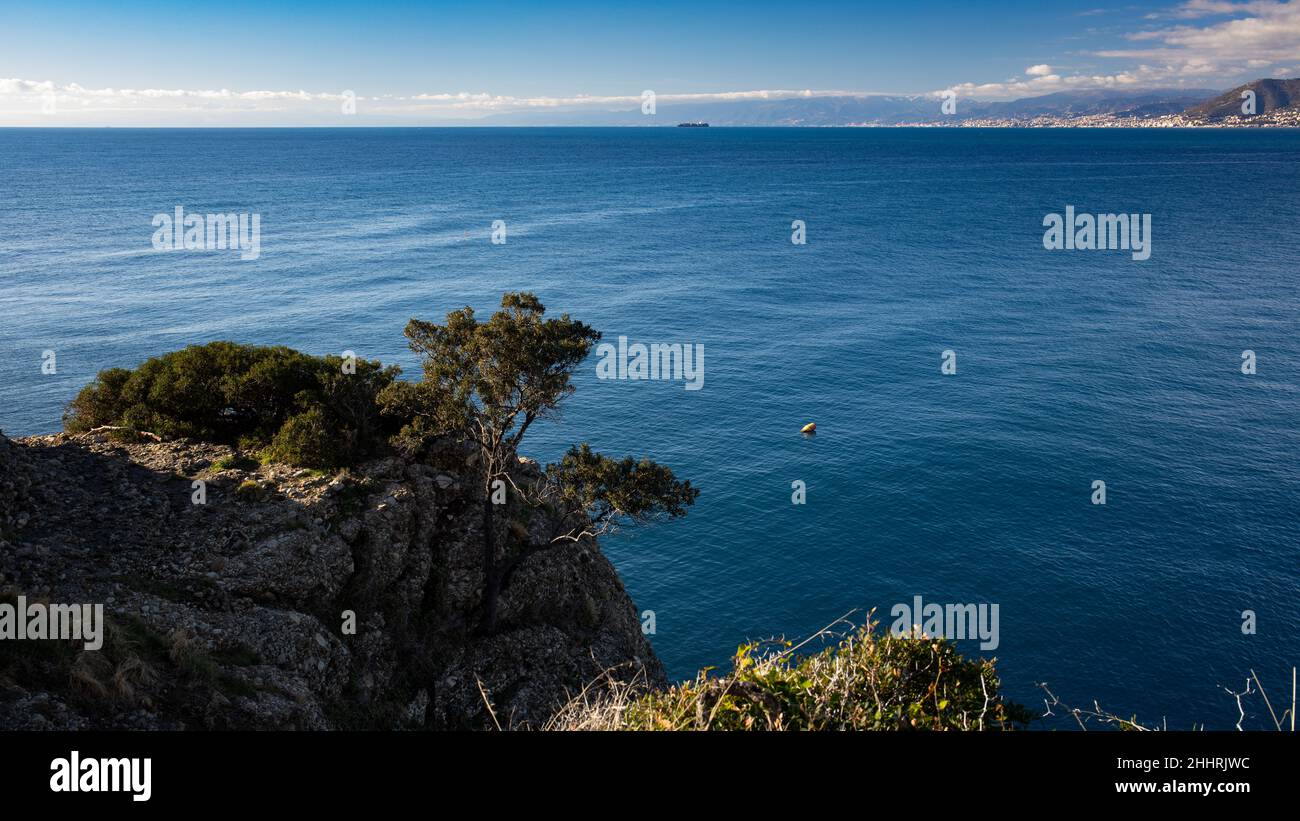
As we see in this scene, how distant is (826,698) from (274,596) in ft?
66.8

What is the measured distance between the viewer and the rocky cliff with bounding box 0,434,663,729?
62.5 feet

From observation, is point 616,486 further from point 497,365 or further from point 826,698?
point 826,698

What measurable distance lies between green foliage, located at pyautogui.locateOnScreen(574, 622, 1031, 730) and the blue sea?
28.0 m

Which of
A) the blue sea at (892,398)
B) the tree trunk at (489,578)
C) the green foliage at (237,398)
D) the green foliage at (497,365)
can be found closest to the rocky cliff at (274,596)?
the tree trunk at (489,578)

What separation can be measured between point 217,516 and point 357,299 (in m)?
70.8

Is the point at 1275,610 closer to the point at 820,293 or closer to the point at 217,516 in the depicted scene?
the point at 217,516

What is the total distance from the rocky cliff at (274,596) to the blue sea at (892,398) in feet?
49.3

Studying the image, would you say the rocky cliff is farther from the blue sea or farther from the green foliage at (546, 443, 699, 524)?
the blue sea

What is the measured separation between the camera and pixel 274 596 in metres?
24.9

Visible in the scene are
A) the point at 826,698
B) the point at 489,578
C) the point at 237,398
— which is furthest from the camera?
the point at 237,398

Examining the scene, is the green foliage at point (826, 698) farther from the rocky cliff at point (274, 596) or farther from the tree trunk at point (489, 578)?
the tree trunk at point (489, 578)

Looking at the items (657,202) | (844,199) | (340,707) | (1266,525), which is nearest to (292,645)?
(340,707)

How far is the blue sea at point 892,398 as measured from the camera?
47.1 metres

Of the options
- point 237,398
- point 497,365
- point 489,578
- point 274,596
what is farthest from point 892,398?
point 274,596
